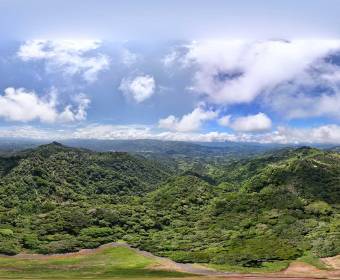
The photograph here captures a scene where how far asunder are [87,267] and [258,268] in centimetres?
4035

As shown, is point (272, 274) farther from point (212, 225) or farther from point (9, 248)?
point (9, 248)

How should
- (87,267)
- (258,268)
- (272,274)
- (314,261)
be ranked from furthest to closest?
(314,261) → (87,267) → (258,268) → (272,274)

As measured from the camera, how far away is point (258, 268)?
390 ft

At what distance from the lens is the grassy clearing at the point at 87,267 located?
111m

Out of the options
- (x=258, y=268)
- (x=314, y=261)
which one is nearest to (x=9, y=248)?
(x=258, y=268)

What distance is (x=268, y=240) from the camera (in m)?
142

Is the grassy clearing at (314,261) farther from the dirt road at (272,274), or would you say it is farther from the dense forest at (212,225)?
the dense forest at (212,225)

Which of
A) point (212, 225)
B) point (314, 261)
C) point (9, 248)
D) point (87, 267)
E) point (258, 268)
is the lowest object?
point (87, 267)

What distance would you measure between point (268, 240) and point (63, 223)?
211 ft

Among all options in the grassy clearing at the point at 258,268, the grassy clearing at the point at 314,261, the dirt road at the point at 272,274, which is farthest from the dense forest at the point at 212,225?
the dirt road at the point at 272,274

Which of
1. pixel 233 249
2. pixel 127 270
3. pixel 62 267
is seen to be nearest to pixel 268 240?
pixel 233 249

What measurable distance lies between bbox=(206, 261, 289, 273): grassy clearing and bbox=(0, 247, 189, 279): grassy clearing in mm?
10411

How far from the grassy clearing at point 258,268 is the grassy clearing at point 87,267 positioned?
34.2 ft

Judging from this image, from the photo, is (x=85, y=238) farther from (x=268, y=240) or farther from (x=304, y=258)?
(x=304, y=258)
